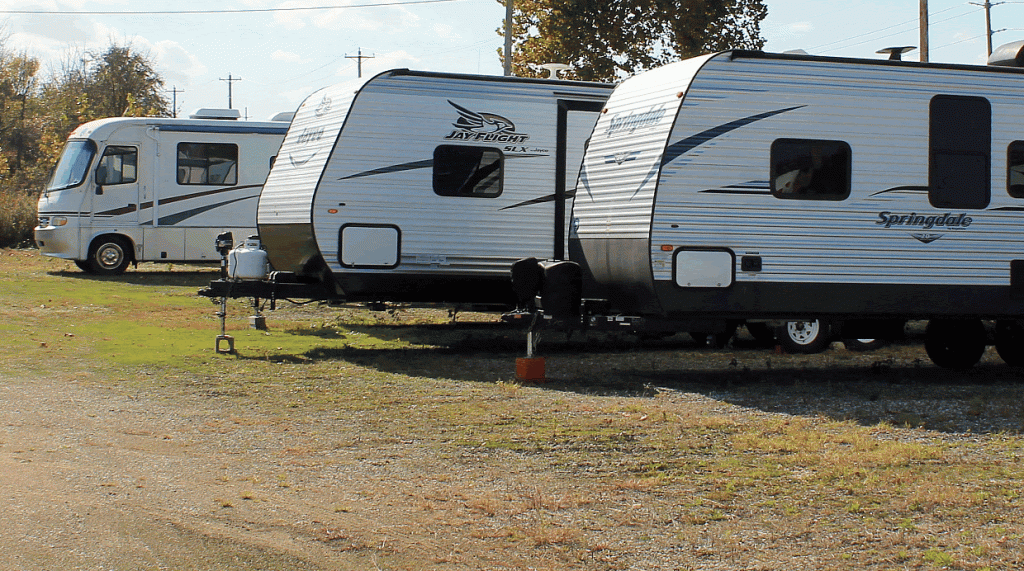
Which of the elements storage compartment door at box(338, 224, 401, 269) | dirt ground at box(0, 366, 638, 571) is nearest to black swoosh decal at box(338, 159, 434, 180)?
storage compartment door at box(338, 224, 401, 269)

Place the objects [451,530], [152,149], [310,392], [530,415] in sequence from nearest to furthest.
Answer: [451,530] < [530,415] < [310,392] < [152,149]

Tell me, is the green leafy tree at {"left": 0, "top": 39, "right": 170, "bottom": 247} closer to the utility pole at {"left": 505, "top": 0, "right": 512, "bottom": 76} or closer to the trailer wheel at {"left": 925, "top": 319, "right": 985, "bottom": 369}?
the utility pole at {"left": 505, "top": 0, "right": 512, "bottom": 76}

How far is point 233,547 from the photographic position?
5.31 metres

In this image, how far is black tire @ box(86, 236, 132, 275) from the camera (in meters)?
22.8

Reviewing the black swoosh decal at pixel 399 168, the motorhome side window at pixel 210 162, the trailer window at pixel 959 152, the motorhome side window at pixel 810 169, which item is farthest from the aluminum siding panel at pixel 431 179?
the motorhome side window at pixel 210 162

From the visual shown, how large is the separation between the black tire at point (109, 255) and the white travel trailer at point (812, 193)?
14.6 meters

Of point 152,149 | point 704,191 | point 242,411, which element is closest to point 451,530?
point 242,411

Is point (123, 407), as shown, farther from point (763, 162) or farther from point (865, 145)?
point (865, 145)

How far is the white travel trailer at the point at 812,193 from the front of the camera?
409 inches

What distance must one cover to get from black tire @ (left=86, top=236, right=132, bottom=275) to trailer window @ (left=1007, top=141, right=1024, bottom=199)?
1753 centimetres

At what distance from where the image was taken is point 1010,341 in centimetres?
1251

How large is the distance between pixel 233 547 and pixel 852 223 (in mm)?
7350

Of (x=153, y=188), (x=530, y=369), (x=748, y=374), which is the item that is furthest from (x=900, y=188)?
(x=153, y=188)

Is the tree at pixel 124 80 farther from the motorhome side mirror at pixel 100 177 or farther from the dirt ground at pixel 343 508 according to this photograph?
the dirt ground at pixel 343 508
